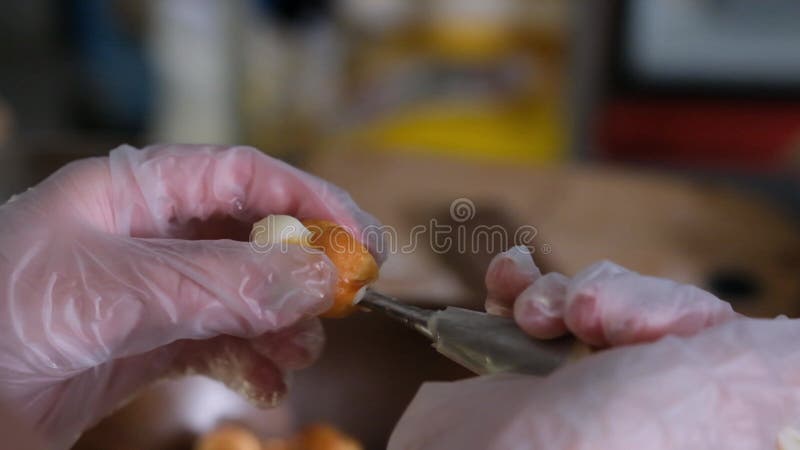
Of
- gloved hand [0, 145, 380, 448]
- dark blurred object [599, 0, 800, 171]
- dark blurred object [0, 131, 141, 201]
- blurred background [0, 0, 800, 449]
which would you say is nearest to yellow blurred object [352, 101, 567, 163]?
blurred background [0, 0, 800, 449]

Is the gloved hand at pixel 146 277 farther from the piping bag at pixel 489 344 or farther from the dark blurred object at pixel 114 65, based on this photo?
the dark blurred object at pixel 114 65

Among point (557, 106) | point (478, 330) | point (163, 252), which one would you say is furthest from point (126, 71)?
point (478, 330)

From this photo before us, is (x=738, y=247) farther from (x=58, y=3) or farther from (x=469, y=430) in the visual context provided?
(x=58, y=3)

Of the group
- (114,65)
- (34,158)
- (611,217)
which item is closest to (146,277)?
(34,158)

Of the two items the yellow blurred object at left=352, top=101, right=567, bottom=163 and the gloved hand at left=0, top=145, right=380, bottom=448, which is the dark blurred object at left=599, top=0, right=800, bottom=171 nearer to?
the yellow blurred object at left=352, top=101, right=567, bottom=163

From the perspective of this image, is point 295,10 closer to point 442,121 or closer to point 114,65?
point 442,121

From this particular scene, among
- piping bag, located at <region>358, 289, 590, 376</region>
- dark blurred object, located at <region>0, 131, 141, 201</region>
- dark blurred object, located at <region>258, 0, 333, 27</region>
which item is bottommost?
dark blurred object, located at <region>0, 131, 141, 201</region>

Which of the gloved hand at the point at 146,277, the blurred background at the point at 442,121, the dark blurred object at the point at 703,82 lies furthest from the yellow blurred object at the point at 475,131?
the gloved hand at the point at 146,277
